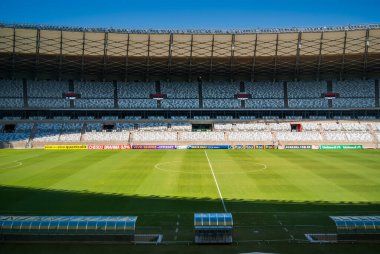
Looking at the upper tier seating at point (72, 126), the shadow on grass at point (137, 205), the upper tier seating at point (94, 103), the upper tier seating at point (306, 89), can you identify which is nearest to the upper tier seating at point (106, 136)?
the upper tier seating at point (72, 126)

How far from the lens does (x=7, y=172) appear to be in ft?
118

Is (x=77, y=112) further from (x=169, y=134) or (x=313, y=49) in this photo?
(x=313, y=49)

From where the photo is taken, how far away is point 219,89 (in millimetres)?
76125

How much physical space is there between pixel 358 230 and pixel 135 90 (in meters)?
63.1

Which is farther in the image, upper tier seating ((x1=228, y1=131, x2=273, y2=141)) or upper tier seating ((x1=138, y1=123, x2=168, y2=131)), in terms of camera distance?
upper tier seating ((x1=138, y1=123, x2=168, y2=131))

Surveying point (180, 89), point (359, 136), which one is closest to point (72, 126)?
point (180, 89)

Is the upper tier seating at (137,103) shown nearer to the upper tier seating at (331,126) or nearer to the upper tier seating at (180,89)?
the upper tier seating at (180,89)

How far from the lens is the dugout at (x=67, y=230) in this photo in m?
16.6

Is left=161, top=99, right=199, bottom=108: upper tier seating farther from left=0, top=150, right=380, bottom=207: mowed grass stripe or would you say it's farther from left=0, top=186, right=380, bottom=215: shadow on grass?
left=0, top=186, right=380, bottom=215: shadow on grass

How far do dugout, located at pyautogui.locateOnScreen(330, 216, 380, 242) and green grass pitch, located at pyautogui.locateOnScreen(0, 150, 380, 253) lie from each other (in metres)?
0.59

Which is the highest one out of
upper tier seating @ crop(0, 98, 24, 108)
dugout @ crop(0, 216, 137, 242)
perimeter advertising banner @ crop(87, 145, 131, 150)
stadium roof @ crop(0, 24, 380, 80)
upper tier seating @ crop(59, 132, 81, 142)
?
stadium roof @ crop(0, 24, 380, 80)

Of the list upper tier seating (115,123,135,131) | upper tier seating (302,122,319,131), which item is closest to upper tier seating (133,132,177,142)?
upper tier seating (115,123,135,131)

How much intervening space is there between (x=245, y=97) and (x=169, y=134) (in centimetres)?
1936

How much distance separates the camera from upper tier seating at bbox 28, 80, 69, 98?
235 ft
